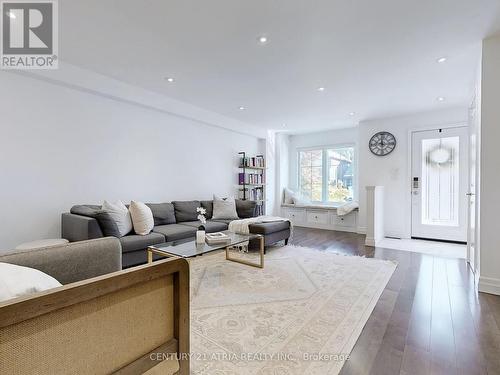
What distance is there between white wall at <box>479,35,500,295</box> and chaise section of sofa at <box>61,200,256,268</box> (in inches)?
123

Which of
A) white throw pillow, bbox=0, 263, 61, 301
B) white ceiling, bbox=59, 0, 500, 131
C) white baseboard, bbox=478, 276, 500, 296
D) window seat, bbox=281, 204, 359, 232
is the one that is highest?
white ceiling, bbox=59, 0, 500, 131

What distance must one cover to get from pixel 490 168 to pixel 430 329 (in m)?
1.70

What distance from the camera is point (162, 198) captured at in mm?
4301

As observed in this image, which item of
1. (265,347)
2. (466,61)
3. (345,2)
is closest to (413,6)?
(345,2)

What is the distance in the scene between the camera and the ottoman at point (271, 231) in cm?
372

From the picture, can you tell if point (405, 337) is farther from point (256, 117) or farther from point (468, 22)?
point (256, 117)

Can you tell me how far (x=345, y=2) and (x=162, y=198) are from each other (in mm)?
3574

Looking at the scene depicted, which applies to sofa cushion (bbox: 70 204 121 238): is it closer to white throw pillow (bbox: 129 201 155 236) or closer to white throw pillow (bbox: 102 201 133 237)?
white throw pillow (bbox: 102 201 133 237)

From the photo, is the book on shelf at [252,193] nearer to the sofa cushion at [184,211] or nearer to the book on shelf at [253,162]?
the book on shelf at [253,162]

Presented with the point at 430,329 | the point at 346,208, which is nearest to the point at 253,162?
the point at 346,208

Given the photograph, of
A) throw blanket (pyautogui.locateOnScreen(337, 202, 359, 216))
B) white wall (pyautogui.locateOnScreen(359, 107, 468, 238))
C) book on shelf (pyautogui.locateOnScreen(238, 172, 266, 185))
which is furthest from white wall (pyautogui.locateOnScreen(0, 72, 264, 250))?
white wall (pyautogui.locateOnScreen(359, 107, 468, 238))

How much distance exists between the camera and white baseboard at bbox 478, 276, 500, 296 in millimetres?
2457

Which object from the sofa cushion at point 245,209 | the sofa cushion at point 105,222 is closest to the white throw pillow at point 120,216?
the sofa cushion at point 105,222

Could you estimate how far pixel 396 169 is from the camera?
514 cm
